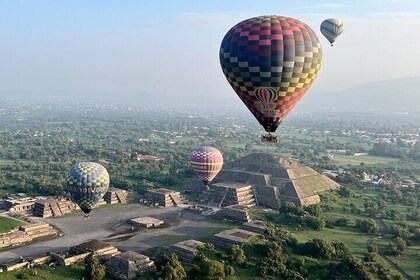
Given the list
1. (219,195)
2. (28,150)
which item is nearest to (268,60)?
(219,195)

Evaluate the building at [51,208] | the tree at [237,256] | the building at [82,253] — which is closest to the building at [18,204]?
the building at [51,208]

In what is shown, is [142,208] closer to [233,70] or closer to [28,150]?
[233,70]

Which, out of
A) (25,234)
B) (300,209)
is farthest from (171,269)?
(300,209)

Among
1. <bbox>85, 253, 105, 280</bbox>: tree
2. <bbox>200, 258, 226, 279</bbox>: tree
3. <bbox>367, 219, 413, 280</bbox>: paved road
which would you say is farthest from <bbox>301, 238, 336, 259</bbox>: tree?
<bbox>85, 253, 105, 280</bbox>: tree

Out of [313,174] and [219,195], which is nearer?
[219,195]

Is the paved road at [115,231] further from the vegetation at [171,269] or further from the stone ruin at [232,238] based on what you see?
the vegetation at [171,269]

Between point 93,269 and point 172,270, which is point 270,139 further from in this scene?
point 93,269
